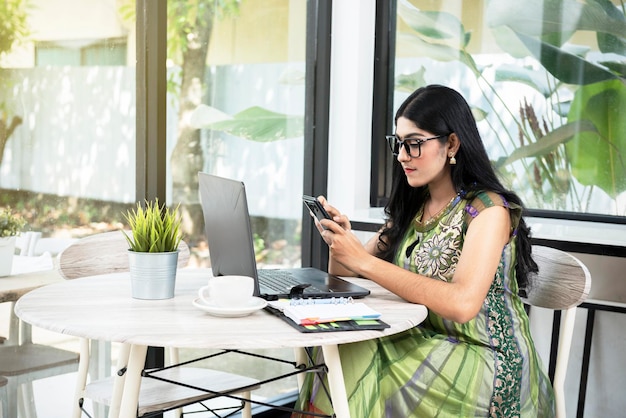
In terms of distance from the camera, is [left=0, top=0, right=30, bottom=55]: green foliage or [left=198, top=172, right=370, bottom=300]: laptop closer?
[left=198, top=172, right=370, bottom=300]: laptop

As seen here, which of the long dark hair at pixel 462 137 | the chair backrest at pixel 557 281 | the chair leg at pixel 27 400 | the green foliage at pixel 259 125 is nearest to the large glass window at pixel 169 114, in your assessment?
the green foliage at pixel 259 125

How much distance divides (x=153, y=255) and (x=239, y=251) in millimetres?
183

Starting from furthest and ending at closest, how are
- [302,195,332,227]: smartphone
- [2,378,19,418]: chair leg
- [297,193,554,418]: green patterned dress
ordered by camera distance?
[2,378,19,418]: chair leg, [302,195,332,227]: smartphone, [297,193,554,418]: green patterned dress

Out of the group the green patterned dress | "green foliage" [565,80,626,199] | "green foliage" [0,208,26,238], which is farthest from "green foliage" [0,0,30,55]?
"green foliage" [565,80,626,199]

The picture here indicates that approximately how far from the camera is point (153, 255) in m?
1.64

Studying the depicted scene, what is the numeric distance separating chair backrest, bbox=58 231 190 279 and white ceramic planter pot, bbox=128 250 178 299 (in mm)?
423

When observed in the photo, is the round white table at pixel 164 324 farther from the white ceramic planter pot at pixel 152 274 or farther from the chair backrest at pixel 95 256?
the chair backrest at pixel 95 256

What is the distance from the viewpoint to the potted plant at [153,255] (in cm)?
165

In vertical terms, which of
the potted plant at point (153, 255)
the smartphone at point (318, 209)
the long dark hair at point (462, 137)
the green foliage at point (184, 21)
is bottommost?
the potted plant at point (153, 255)

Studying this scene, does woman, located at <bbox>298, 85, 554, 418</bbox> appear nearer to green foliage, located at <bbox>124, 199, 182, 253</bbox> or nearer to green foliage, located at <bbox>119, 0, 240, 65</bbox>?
green foliage, located at <bbox>124, 199, 182, 253</bbox>

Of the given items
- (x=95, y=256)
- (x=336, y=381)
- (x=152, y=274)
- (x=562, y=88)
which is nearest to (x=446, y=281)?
(x=336, y=381)

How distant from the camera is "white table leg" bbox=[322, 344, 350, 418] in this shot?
5.03 ft

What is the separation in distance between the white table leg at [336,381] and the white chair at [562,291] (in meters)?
0.71

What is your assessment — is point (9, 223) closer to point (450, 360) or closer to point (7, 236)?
point (7, 236)
